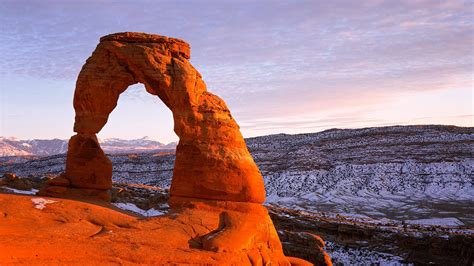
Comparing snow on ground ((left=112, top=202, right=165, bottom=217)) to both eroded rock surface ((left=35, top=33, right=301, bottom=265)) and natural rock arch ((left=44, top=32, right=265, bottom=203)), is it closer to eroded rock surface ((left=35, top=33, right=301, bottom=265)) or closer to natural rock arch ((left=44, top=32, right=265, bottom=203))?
eroded rock surface ((left=35, top=33, right=301, bottom=265))

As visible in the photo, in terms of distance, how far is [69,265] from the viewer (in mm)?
8914

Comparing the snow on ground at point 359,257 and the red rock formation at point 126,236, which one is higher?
the red rock formation at point 126,236

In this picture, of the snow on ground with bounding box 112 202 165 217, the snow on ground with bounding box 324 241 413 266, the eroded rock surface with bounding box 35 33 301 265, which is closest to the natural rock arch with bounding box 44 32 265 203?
the eroded rock surface with bounding box 35 33 301 265

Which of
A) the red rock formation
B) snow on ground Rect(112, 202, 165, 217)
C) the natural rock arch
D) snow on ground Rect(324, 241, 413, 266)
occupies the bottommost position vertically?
snow on ground Rect(324, 241, 413, 266)

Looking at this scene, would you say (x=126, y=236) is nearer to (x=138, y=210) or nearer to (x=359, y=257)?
(x=138, y=210)

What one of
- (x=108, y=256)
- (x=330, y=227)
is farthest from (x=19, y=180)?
(x=330, y=227)

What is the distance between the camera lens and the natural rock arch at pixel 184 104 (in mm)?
14156

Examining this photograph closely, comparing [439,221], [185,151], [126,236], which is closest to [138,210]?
[185,151]

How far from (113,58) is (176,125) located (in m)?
3.21

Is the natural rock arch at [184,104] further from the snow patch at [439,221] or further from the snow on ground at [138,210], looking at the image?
the snow patch at [439,221]

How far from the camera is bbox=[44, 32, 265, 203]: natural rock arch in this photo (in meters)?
14.2

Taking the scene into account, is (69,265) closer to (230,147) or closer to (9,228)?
(9,228)

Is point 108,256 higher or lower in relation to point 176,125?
lower

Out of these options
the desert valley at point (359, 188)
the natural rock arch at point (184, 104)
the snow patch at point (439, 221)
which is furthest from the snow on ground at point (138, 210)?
the snow patch at point (439, 221)
